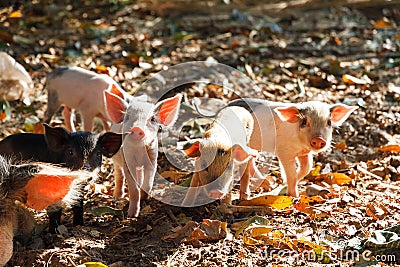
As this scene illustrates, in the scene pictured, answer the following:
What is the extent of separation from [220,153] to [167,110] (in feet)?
1.73

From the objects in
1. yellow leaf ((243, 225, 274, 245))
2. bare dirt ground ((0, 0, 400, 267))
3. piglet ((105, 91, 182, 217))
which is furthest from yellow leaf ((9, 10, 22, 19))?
yellow leaf ((243, 225, 274, 245))

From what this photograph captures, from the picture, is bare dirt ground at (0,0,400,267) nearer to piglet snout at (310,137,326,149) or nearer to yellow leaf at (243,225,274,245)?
yellow leaf at (243,225,274,245)

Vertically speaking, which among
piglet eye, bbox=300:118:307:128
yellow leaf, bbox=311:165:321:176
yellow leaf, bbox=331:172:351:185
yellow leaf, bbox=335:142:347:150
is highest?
piglet eye, bbox=300:118:307:128

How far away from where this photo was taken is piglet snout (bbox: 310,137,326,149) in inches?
165

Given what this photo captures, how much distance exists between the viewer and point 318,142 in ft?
13.8

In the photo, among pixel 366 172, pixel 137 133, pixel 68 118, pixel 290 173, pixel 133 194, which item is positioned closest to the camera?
pixel 137 133

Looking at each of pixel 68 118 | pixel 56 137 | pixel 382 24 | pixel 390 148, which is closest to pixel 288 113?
pixel 390 148

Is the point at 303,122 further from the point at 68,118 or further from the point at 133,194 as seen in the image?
the point at 68,118

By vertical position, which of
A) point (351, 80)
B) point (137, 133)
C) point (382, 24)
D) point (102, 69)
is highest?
point (137, 133)

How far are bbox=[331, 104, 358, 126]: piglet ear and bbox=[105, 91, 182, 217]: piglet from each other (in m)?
1.09

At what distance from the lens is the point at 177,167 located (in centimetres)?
506

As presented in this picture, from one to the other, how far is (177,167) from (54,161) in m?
1.25

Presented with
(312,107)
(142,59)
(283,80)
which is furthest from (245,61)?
(312,107)

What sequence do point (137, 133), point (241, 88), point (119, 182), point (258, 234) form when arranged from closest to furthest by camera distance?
point (258, 234), point (137, 133), point (119, 182), point (241, 88)
